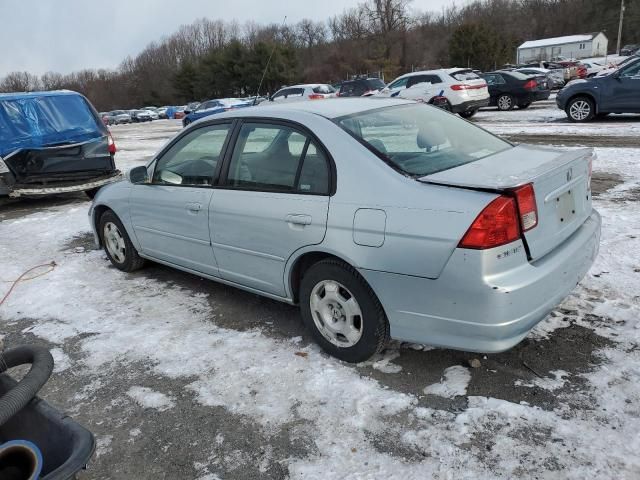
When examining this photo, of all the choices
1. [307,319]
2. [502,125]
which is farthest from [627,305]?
[502,125]

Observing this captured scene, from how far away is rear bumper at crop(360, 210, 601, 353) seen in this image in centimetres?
260

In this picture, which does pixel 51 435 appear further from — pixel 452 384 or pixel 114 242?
pixel 114 242

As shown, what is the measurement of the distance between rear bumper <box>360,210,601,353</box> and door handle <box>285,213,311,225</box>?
0.51m

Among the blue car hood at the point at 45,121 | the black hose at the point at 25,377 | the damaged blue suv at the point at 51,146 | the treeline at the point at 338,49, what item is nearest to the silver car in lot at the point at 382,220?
the black hose at the point at 25,377

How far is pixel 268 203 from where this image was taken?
138 inches

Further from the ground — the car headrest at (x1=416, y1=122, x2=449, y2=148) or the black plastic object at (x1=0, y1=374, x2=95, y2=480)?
the car headrest at (x1=416, y1=122, x2=449, y2=148)

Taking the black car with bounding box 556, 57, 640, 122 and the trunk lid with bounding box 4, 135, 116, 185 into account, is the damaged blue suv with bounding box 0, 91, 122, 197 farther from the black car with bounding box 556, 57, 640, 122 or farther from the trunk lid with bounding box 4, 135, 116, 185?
the black car with bounding box 556, 57, 640, 122

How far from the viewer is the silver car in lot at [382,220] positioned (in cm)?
266

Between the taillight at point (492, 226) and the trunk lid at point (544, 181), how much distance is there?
0.09 metres

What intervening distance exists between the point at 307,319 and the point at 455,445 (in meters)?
1.29

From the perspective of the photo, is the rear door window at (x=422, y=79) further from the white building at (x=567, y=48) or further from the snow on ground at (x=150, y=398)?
the white building at (x=567, y=48)

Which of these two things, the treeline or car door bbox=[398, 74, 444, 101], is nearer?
car door bbox=[398, 74, 444, 101]

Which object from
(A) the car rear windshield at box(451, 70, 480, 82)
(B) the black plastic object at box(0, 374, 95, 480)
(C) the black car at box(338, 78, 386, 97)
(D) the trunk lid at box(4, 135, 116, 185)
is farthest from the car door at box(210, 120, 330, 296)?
(C) the black car at box(338, 78, 386, 97)

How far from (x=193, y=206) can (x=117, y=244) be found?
1718 millimetres
